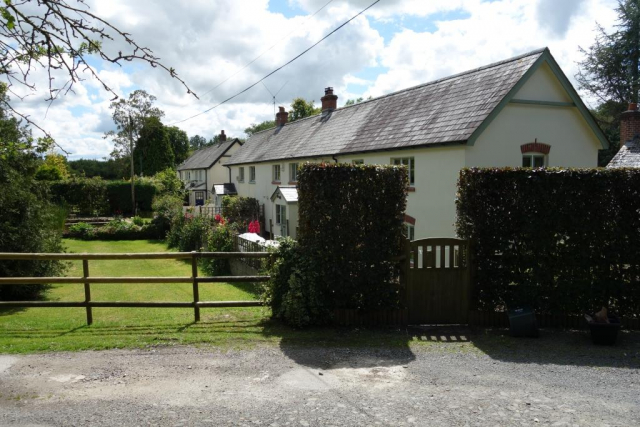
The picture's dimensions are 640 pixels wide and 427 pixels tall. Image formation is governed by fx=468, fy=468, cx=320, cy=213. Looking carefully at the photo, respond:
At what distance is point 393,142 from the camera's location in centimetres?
1647

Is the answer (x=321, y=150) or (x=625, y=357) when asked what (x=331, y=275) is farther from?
(x=321, y=150)

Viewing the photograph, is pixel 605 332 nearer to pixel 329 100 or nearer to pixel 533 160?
pixel 533 160

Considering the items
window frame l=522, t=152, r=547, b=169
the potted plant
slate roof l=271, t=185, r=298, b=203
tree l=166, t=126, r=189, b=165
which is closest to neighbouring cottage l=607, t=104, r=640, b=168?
window frame l=522, t=152, r=547, b=169

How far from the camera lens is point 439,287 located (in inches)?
317

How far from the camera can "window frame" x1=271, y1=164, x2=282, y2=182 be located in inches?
1078

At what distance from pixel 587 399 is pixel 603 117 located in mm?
39380

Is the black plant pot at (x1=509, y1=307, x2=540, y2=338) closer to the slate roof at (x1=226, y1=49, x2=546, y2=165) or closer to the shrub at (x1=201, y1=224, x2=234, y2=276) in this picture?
the slate roof at (x1=226, y1=49, x2=546, y2=165)

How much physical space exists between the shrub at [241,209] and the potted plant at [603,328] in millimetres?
22436

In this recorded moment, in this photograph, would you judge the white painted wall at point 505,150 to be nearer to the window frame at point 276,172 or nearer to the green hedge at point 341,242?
the green hedge at point 341,242

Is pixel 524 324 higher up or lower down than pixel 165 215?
lower down

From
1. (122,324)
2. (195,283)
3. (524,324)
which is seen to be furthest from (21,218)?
(524,324)

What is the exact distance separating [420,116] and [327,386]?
13222mm

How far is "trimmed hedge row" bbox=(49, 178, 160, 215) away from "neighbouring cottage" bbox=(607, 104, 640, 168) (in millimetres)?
32663

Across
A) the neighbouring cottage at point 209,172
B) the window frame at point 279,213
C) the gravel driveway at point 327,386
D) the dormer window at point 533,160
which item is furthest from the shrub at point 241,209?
the gravel driveway at point 327,386
